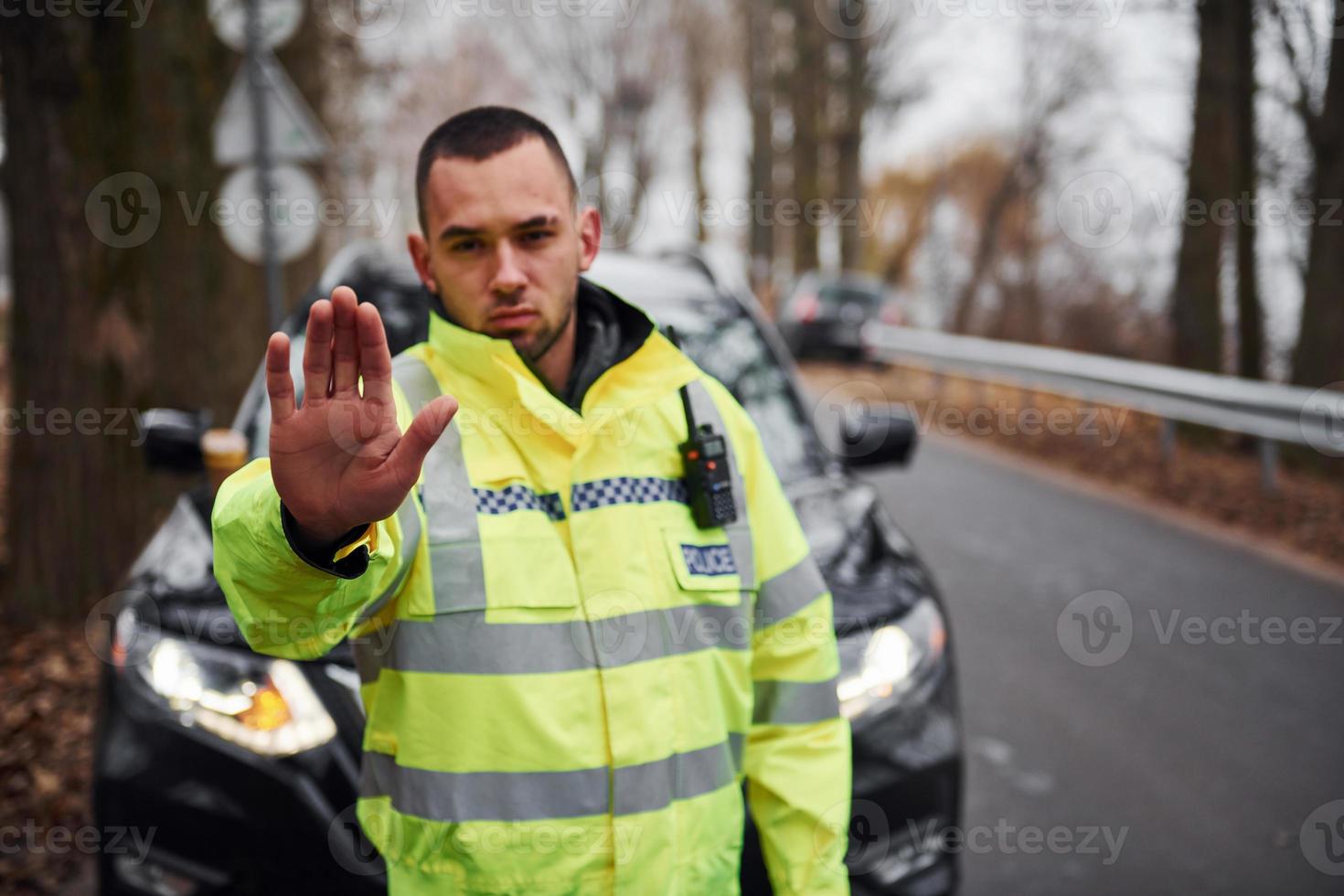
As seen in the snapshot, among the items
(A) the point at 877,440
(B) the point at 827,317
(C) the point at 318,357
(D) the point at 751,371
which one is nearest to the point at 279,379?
(C) the point at 318,357

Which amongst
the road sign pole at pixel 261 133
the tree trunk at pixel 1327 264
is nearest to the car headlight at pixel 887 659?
the road sign pole at pixel 261 133

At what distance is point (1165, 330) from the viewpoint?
18.3 meters

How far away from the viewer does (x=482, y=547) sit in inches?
63.6

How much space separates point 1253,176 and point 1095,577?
6.85m

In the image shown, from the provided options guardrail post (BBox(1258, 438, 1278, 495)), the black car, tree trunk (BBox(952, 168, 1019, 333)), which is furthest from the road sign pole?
tree trunk (BBox(952, 168, 1019, 333))

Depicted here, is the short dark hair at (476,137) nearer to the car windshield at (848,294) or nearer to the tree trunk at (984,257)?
the car windshield at (848,294)

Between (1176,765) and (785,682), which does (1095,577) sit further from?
(785,682)

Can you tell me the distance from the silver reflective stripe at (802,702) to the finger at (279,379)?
1.02 m

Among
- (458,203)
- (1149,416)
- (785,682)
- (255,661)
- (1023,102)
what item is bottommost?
(1149,416)

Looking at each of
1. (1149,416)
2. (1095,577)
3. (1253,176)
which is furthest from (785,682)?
(1149,416)

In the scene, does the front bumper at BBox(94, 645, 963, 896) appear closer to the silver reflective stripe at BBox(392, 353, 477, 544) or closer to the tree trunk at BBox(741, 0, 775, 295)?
the silver reflective stripe at BBox(392, 353, 477, 544)

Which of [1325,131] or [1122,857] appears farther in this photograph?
[1325,131]

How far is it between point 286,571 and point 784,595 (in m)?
0.86

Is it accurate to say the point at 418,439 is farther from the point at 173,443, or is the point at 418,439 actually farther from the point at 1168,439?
the point at 1168,439
